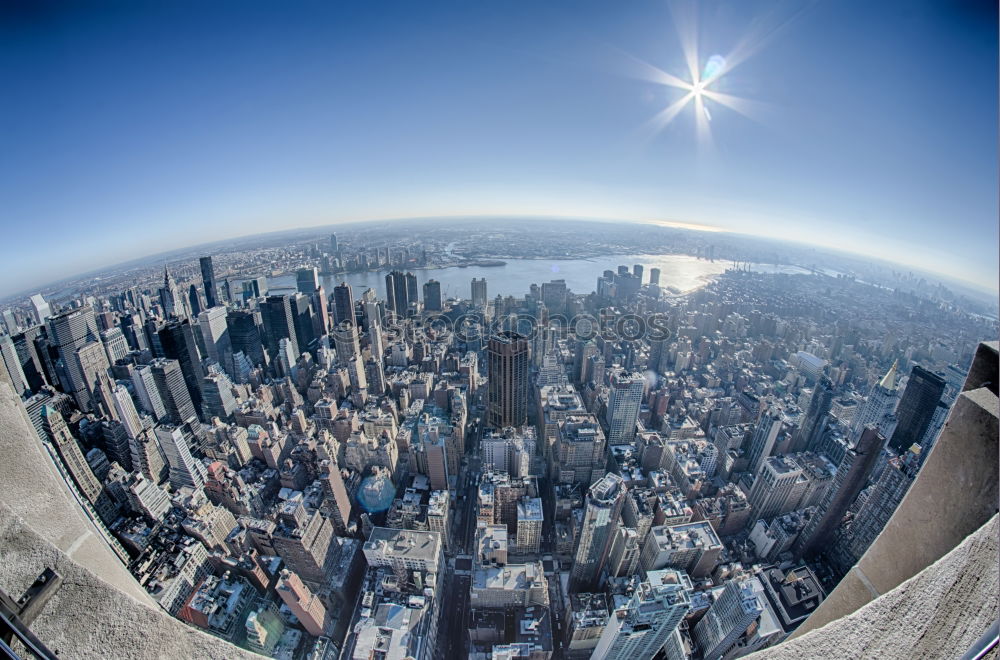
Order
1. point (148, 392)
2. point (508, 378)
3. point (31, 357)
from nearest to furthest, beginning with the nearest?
point (508, 378) → point (148, 392) → point (31, 357)

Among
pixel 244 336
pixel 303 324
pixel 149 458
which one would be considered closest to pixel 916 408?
pixel 149 458

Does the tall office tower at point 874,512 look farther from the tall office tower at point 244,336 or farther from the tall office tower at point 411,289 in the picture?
the tall office tower at point 411,289

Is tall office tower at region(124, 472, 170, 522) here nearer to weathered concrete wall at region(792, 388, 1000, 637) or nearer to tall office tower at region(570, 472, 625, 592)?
tall office tower at region(570, 472, 625, 592)

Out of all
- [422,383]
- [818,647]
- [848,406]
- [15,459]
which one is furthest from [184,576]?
[848,406]

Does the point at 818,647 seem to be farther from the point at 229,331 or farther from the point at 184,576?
the point at 229,331

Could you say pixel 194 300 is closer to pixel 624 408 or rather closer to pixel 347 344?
pixel 347 344

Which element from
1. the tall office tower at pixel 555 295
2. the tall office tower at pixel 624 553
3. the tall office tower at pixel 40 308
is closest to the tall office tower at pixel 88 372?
the tall office tower at pixel 40 308

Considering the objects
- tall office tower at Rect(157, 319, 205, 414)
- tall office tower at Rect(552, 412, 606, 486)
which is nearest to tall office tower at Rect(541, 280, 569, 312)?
tall office tower at Rect(552, 412, 606, 486)
